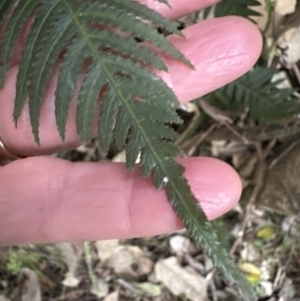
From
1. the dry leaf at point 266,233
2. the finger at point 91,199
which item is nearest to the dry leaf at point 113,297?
the dry leaf at point 266,233

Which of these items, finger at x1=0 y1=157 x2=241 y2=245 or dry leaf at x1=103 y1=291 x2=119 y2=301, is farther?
dry leaf at x1=103 y1=291 x2=119 y2=301

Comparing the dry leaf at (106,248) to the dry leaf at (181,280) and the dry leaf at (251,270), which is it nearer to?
the dry leaf at (181,280)

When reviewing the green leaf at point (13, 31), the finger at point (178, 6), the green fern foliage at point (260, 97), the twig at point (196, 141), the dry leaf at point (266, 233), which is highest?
the green leaf at point (13, 31)

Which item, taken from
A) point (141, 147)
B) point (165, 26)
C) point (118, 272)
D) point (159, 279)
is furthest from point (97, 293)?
point (165, 26)

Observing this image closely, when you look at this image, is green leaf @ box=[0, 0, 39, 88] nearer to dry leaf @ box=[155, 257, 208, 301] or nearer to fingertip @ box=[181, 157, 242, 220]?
fingertip @ box=[181, 157, 242, 220]

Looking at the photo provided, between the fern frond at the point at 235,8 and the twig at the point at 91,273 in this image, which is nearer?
the fern frond at the point at 235,8

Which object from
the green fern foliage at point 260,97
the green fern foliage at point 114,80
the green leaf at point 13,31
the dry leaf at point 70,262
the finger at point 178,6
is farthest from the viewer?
the dry leaf at point 70,262

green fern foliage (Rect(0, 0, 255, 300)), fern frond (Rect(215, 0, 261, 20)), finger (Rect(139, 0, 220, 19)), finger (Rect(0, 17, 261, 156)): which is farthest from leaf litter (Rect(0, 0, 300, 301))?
green fern foliage (Rect(0, 0, 255, 300))

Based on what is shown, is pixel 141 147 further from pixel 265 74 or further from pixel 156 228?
pixel 265 74
